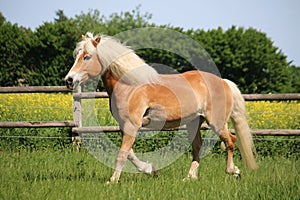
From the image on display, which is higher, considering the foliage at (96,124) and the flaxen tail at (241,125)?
the flaxen tail at (241,125)

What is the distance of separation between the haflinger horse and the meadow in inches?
15.7

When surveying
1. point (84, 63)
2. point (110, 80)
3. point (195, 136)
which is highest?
point (84, 63)

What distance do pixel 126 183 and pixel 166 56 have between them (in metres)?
18.0

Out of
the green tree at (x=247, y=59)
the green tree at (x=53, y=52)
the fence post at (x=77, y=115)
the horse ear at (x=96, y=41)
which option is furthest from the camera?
the green tree at (x=247, y=59)

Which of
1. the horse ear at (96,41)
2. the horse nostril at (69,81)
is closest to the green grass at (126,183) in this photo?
the horse nostril at (69,81)

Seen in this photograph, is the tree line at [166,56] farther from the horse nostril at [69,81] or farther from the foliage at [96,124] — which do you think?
the horse nostril at [69,81]

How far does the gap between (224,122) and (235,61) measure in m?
18.7

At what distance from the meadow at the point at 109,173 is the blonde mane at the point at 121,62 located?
1.27 m

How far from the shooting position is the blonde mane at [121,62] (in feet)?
17.1

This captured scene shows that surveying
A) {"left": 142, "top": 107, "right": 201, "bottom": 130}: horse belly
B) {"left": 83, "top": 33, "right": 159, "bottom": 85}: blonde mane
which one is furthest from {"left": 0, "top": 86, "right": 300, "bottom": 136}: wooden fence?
{"left": 83, "top": 33, "right": 159, "bottom": 85}: blonde mane

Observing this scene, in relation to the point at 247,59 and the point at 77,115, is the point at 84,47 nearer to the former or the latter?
the point at 77,115

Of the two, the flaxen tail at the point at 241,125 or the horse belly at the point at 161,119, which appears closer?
the horse belly at the point at 161,119

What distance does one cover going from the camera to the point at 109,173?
Result: 5727 millimetres

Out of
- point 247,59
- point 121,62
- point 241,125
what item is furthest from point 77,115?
point 247,59
